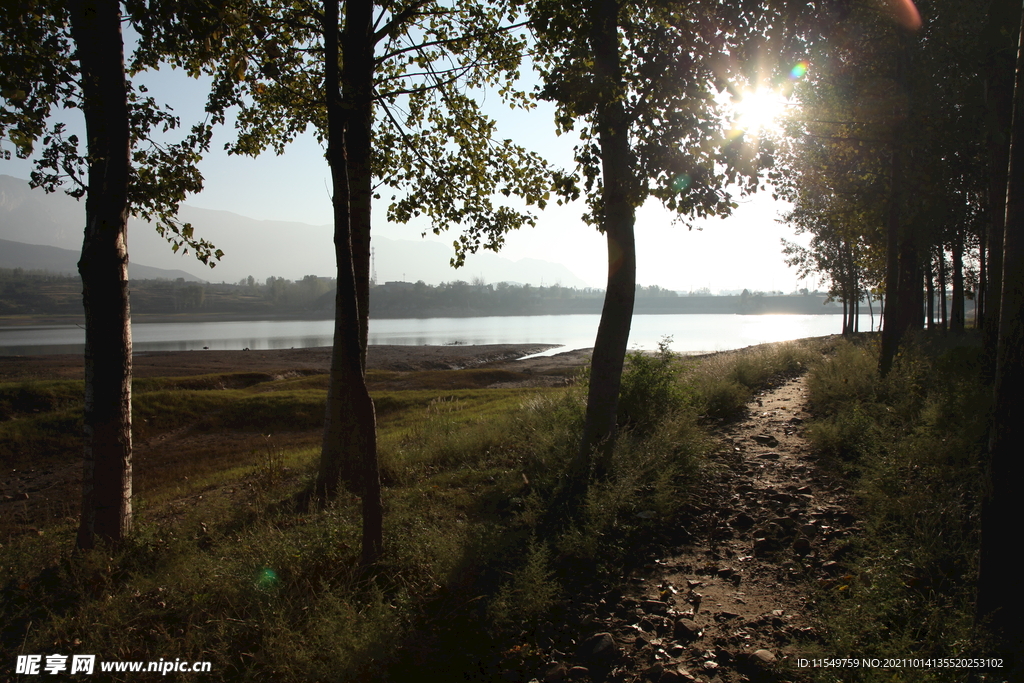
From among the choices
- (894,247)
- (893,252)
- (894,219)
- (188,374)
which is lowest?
(188,374)

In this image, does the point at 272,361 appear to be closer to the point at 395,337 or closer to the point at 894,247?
the point at 395,337

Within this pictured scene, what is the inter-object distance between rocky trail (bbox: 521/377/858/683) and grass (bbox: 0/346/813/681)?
295mm

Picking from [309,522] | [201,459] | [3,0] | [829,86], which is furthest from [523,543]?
[829,86]

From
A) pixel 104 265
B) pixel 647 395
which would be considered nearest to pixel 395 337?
pixel 647 395

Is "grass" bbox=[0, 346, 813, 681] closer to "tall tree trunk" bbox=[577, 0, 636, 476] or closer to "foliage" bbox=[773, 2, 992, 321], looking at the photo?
"tall tree trunk" bbox=[577, 0, 636, 476]

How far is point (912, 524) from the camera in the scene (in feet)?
15.7

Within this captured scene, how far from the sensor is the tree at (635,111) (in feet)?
20.5

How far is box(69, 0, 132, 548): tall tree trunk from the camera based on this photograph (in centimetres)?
564

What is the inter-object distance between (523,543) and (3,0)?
666cm

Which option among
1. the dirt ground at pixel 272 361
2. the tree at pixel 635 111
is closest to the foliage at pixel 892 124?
the tree at pixel 635 111

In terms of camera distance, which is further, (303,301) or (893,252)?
(303,301)

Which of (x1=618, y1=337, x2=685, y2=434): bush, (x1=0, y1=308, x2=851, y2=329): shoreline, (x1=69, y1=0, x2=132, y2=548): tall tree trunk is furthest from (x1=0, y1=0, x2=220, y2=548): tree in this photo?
(x1=0, y1=308, x2=851, y2=329): shoreline

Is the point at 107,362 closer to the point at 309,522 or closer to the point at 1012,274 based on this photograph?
the point at 309,522

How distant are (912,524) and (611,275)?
4.37m
